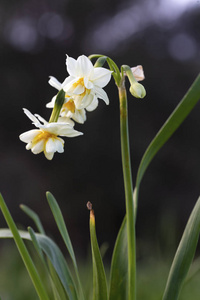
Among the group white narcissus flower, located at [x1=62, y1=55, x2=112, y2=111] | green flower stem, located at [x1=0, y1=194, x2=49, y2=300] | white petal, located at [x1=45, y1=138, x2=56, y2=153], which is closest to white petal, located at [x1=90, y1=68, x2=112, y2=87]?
white narcissus flower, located at [x1=62, y1=55, x2=112, y2=111]

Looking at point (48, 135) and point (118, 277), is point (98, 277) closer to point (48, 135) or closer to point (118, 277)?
point (118, 277)

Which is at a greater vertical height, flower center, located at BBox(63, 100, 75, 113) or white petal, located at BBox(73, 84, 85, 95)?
white petal, located at BBox(73, 84, 85, 95)

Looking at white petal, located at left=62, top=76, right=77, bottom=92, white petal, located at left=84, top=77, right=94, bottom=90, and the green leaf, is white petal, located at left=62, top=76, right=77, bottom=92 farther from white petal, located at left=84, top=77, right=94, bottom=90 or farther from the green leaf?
the green leaf

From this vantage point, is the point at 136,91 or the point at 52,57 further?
the point at 52,57

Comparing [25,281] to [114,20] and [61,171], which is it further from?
[114,20]

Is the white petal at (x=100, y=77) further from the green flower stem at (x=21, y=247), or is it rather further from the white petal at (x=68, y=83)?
the green flower stem at (x=21, y=247)

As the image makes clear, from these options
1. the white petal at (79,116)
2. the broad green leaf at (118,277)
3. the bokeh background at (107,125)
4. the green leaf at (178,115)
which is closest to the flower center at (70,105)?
the white petal at (79,116)

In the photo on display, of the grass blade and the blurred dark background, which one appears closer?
the grass blade

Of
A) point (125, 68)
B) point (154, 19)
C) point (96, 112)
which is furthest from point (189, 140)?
point (125, 68)
